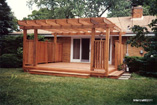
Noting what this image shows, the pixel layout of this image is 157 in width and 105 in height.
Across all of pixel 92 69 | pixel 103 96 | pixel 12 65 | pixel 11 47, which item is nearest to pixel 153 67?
pixel 92 69

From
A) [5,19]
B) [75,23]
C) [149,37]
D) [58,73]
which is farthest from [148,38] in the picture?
[5,19]

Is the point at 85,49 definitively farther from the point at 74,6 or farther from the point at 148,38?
the point at 148,38

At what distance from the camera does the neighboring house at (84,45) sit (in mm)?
8102

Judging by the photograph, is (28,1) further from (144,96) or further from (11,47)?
(144,96)

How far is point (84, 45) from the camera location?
531 inches

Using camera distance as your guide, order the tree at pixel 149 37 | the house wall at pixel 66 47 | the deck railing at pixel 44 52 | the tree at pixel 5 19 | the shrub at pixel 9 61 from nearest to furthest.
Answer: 1. the tree at pixel 149 37
2. the deck railing at pixel 44 52
3. the shrub at pixel 9 61
4. the house wall at pixel 66 47
5. the tree at pixel 5 19

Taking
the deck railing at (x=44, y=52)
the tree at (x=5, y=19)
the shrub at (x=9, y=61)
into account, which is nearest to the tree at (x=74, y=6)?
the tree at (x=5, y=19)

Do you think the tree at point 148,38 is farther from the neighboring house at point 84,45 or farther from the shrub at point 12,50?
the shrub at point 12,50

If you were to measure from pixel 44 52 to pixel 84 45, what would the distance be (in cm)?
354

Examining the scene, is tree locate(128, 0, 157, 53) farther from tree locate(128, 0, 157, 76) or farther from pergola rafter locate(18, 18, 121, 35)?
pergola rafter locate(18, 18, 121, 35)

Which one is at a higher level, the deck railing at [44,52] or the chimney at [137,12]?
the chimney at [137,12]

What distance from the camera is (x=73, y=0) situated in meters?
19.6

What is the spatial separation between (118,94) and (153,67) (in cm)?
464

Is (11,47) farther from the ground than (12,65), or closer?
farther from the ground
